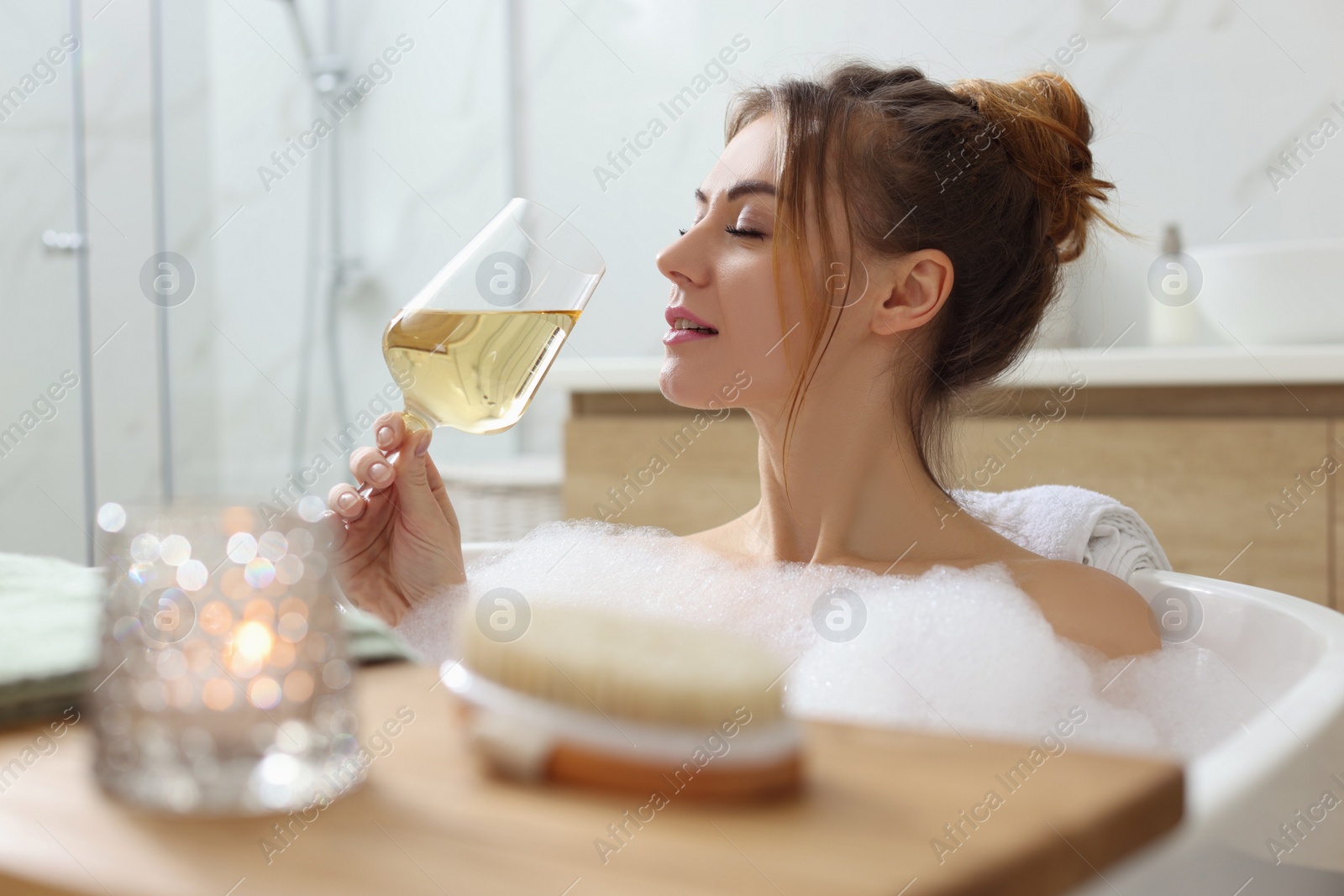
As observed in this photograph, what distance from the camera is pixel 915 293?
1.22 metres

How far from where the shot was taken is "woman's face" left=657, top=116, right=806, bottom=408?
3.84ft

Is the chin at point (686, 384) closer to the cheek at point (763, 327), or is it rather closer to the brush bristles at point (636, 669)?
the cheek at point (763, 327)

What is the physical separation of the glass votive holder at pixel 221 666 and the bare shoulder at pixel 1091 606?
0.80 meters

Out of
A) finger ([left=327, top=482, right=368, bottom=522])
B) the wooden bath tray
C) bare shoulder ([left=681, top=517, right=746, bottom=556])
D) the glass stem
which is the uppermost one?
the wooden bath tray

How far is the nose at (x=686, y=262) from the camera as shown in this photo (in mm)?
1175

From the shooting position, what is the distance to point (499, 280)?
926 millimetres

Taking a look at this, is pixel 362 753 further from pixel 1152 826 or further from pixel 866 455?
pixel 866 455

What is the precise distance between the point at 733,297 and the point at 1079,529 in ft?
1.52

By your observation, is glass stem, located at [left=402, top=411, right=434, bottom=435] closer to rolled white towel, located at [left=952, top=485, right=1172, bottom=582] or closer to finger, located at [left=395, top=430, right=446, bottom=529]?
finger, located at [left=395, top=430, right=446, bottom=529]

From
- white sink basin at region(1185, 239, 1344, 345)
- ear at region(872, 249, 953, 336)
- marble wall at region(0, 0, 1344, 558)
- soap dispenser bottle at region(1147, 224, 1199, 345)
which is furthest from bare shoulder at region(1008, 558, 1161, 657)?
marble wall at region(0, 0, 1344, 558)

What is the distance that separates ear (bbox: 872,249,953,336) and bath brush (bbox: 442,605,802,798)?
91 centimetres

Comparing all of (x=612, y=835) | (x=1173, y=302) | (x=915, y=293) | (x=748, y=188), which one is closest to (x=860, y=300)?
(x=915, y=293)

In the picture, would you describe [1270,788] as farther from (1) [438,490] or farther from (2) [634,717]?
Result: (1) [438,490]

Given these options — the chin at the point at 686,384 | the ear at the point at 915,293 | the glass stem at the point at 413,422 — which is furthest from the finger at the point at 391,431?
the ear at the point at 915,293
